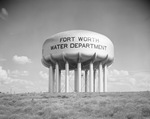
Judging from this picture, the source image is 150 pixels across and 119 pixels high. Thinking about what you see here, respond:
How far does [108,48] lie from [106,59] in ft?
5.63

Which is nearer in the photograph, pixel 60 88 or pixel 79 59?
pixel 79 59

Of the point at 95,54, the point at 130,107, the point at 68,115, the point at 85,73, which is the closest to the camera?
the point at 68,115

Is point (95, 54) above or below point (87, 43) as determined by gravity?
below

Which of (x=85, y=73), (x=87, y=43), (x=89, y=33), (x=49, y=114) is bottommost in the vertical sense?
(x=49, y=114)

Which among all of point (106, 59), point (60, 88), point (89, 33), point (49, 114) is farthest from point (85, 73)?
point (49, 114)

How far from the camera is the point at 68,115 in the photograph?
11375 millimetres

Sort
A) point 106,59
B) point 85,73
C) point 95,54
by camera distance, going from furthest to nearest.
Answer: point 85,73
point 106,59
point 95,54

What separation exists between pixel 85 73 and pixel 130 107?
23918 millimetres

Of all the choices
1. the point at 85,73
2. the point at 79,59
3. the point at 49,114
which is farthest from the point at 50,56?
the point at 49,114

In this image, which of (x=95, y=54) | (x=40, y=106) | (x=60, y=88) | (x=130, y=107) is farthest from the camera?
(x=60, y=88)

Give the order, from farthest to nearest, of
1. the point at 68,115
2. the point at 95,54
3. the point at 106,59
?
the point at 106,59 → the point at 95,54 → the point at 68,115

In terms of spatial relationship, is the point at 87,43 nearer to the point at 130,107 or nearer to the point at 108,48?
the point at 108,48

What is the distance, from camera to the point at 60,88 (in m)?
33.3

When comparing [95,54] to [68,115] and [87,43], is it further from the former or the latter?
[68,115]
